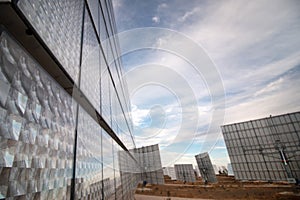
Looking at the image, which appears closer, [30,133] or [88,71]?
[30,133]

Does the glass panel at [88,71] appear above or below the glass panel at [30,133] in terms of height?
above

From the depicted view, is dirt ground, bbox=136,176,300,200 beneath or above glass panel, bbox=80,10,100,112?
beneath

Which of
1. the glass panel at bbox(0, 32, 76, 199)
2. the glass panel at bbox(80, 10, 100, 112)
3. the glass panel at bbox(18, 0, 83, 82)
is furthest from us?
the glass panel at bbox(80, 10, 100, 112)

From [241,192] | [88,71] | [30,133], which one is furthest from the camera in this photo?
[241,192]

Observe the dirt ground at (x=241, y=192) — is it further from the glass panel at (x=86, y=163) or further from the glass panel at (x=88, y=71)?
the glass panel at (x=88, y=71)

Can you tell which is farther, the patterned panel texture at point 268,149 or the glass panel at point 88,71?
the patterned panel texture at point 268,149

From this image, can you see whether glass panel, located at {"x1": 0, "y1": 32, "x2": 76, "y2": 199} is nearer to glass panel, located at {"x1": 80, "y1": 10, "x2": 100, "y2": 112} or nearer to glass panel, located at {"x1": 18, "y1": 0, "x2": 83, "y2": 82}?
glass panel, located at {"x1": 18, "y1": 0, "x2": 83, "y2": 82}

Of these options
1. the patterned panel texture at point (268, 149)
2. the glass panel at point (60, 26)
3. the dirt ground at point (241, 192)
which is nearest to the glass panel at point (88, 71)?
the glass panel at point (60, 26)

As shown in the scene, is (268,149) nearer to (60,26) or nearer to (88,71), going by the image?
(88,71)

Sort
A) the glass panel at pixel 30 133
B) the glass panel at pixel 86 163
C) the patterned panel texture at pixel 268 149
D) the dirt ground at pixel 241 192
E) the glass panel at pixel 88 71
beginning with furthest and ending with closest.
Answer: the patterned panel texture at pixel 268 149, the dirt ground at pixel 241 192, the glass panel at pixel 88 71, the glass panel at pixel 86 163, the glass panel at pixel 30 133

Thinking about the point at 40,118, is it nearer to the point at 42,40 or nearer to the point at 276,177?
the point at 42,40

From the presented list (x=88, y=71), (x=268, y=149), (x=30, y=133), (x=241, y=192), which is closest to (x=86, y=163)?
(x=30, y=133)

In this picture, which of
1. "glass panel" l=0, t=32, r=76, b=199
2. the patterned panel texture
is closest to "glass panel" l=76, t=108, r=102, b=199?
"glass panel" l=0, t=32, r=76, b=199

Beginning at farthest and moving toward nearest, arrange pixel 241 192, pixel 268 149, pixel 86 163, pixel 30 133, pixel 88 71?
pixel 268 149
pixel 241 192
pixel 88 71
pixel 86 163
pixel 30 133
